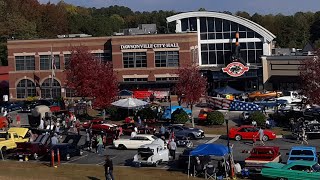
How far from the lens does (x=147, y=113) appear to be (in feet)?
178

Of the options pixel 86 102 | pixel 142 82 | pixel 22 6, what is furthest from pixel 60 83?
pixel 22 6

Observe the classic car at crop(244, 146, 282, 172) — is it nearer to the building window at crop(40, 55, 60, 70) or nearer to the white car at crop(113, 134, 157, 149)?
the white car at crop(113, 134, 157, 149)

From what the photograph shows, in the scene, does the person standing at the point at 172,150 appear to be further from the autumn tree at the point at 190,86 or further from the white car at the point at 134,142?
the autumn tree at the point at 190,86

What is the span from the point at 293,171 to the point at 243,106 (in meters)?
30.6

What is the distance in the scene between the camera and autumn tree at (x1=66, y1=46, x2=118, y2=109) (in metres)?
55.3

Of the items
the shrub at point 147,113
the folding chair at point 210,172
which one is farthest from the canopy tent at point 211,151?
the shrub at point 147,113

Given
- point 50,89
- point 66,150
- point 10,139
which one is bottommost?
point 66,150

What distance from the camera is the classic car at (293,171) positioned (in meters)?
28.1

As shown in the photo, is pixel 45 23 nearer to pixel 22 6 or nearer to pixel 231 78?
pixel 22 6

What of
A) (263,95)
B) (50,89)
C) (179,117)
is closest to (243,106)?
(179,117)

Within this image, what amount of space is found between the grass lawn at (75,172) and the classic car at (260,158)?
373 cm

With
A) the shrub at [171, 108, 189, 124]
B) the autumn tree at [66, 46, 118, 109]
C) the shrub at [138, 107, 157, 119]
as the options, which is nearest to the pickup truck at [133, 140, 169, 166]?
the shrub at [171, 108, 189, 124]

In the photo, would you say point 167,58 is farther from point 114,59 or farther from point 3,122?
point 3,122

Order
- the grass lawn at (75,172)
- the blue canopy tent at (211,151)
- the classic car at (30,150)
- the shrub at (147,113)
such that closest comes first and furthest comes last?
the blue canopy tent at (211,151)
the grass lawn at (75,172)
the classic car at (30,150)
the shrub at (147,113)
